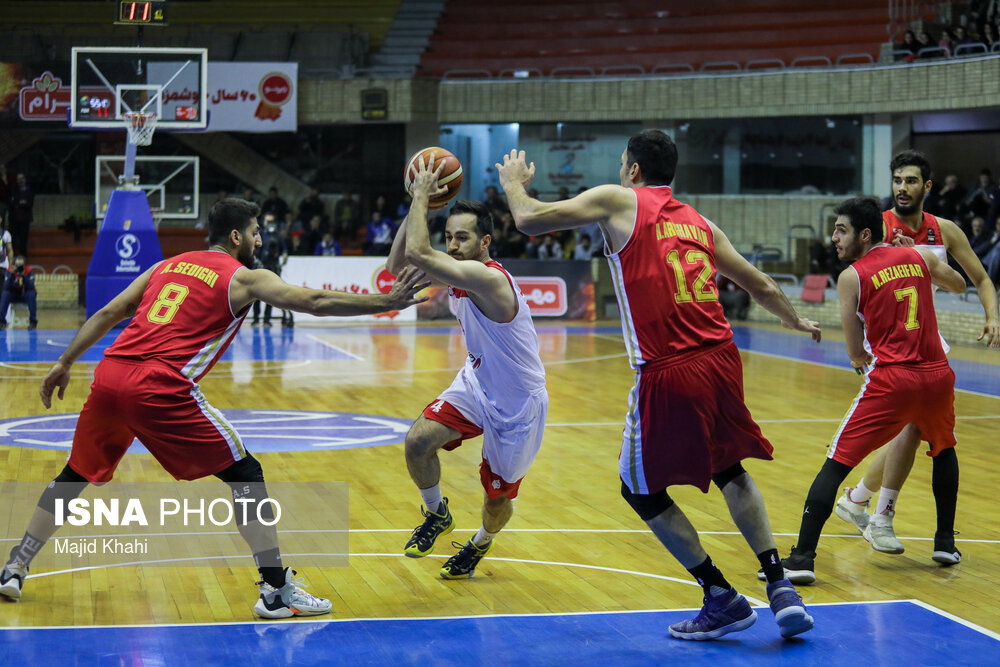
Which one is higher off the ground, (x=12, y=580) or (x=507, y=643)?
(x=12, y=580)

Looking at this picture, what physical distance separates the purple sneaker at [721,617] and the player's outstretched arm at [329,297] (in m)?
1.63

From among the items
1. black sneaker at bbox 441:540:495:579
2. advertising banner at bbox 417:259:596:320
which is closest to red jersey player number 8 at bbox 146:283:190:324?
black sneaker at bbox 441:540:495:579

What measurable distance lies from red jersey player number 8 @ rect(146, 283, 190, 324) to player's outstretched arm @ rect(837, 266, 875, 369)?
9.75 feet

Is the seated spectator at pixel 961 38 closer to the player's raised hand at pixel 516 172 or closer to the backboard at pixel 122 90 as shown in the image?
the backboard at pixel 122 90

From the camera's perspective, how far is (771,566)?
4500mm

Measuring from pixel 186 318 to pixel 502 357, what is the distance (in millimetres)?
1431

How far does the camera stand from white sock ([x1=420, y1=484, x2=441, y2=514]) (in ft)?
17.9

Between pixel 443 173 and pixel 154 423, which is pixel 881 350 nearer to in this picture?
pixel 443 173

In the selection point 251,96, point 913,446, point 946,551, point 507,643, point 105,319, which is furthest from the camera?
point 251,96

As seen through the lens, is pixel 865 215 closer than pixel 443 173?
No

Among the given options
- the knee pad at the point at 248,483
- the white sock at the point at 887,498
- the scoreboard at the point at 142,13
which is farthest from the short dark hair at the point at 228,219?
the scoreboard at the point at 142,13

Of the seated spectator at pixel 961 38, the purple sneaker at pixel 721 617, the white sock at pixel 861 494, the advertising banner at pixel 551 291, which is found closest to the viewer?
the purple sneaker at pixel 721 617

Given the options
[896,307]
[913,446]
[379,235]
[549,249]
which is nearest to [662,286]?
[896,307]

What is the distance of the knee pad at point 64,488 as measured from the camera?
475 cm
